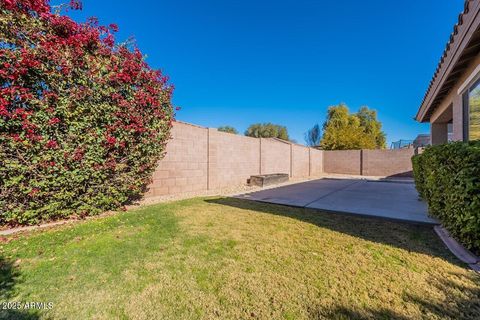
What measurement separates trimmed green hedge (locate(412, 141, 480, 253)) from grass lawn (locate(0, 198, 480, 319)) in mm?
396

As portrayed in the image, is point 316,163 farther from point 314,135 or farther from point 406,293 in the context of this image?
point 314,135

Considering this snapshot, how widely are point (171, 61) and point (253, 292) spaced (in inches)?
580

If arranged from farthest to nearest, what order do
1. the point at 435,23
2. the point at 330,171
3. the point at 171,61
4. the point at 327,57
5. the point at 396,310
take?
the point at 330,171 < the point at 327,57 < the point at 171,61 < the point at 435,23 < the point at 396,310

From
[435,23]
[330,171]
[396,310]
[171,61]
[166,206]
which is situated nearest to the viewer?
[396,310]

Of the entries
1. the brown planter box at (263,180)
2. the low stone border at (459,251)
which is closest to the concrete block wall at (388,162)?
the brown planter box at (263,180)

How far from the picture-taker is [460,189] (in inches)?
120

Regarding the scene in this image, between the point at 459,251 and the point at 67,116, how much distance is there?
7.28 meters

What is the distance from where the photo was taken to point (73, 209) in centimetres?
495

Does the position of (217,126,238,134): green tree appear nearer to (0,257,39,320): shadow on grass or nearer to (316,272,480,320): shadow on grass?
(0,257,39,320): shadow on grass

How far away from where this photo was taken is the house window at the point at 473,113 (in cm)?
438

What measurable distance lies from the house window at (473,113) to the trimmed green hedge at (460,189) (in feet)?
4.08

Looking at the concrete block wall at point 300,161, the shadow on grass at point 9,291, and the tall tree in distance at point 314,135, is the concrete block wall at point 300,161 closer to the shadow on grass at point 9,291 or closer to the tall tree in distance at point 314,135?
the shadow on grass at point 9,291

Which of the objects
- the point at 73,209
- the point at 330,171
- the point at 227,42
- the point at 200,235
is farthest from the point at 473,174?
the point at 330,171

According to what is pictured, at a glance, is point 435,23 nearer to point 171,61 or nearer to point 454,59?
point 454,59
